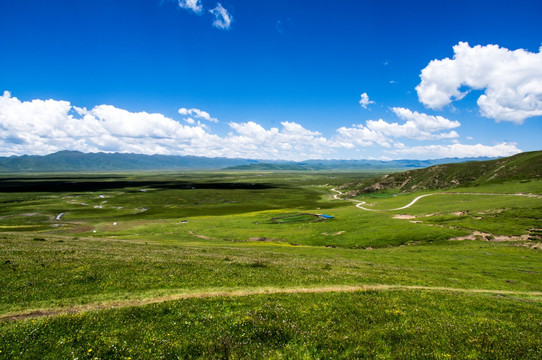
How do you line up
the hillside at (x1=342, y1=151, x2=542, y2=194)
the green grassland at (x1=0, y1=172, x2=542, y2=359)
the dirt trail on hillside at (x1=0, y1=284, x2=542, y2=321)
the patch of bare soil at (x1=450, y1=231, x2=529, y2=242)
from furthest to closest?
the hillside at (x1=342, y1=151, x2=542, y2=194) < the patch of bare soil at (x1=450, y1=231, x2=529, y2=242) < the dirt trail on hillside at (x1=0, y1=284, x2=542, y2=321) < the green grassland at (x1=0, y1=172, x2=542, y2=359)

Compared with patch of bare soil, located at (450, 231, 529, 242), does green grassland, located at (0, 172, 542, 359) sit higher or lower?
higher

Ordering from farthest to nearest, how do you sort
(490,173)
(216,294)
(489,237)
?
1. (490,173)
2. (489,237)
3. (216,294)

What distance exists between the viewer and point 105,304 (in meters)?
16.6

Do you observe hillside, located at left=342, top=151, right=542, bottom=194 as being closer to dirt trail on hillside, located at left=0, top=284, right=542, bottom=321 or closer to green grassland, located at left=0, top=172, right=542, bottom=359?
green grassland, located at left=0, top=172, right=542, bottom=359

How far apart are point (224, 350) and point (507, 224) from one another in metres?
79.0

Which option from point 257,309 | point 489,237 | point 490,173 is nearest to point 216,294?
point 257,309

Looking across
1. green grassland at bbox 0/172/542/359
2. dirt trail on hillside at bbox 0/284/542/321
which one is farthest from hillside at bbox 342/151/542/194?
dirt trail on hillside at bbox 0/284/542/321

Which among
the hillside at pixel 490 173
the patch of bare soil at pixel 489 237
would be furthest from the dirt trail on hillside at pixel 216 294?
the hillside at pixel 490 173

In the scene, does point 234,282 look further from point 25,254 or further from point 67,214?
point 67,214

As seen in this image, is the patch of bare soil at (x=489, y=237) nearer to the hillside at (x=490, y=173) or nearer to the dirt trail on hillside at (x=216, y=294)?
the dirt trail on hillside at (x=216, y=294)

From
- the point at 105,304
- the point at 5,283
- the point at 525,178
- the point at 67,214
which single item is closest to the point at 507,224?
the point at 105,304

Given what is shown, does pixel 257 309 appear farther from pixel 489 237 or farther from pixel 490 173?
pixel 490 173

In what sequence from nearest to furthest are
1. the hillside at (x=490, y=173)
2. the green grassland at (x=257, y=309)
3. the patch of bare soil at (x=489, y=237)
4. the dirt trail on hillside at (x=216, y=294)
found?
1. the green grassland at (x=257, y=309)
2. the dirt trail on hillside at (x=216, y=294)
3. the patch of bare soil at (x=489, y=237)
4. the hillside at (x=490, y=173)

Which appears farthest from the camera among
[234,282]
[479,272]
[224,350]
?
[479,272]
